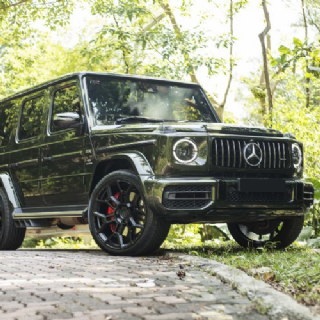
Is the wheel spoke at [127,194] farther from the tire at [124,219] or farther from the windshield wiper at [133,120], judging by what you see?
the windshield wiper at [133,120]

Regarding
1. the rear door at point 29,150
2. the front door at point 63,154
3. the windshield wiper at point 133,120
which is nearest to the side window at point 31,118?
the rear door at point 29,150

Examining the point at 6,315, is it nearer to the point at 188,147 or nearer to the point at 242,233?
the point at 188,147

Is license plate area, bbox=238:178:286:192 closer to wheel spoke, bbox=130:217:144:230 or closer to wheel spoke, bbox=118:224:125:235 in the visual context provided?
wheel spoke, bbox=130:217:144:230

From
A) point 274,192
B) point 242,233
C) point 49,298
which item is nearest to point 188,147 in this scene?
point 274,192

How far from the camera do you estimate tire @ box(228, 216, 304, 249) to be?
329 inches

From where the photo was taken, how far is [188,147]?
7.32 metres

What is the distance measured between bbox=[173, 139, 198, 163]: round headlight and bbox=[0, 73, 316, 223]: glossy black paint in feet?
0.15

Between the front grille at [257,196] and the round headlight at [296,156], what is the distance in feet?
1.23

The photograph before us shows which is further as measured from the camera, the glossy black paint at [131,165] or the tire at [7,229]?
the tire at [7,229]

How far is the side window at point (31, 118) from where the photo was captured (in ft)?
30.7

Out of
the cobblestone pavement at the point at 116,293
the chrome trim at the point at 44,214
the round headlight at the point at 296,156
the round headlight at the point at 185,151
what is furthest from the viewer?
the chrome trim at the point at 44,214

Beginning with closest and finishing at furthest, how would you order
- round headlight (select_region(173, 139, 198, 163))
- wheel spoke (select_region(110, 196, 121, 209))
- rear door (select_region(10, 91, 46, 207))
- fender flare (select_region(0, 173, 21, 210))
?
1. round headlight (select_region(173, 139, 198, 163))
2. wheel spoke (select_region(110, 196, 121, 209))
3. rear door (select_region(10, 91, 46, 207))
4. fender flare (select_region(0, 173, 21, 210))

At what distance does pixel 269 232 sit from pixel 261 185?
1.32 meters

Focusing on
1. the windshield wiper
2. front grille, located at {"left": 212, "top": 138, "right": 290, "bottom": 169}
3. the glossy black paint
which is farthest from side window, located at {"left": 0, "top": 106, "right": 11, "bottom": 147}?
front grille, located at {"left": 212, "top": 138, "right": 290, "bottom": 169}
